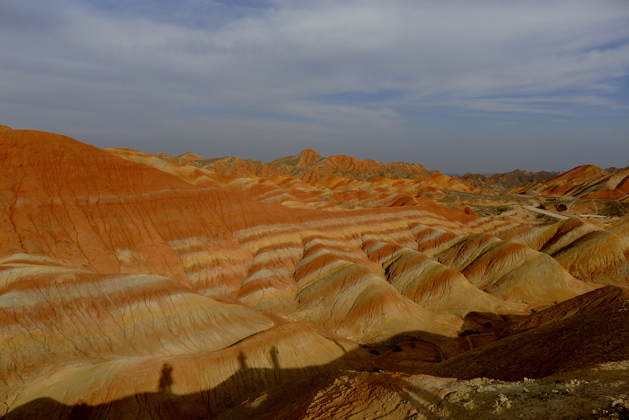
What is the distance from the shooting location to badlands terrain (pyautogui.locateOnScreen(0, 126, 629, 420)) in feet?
50.2

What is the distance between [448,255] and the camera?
2373 inches

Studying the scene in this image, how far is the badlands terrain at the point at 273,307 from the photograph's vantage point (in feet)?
50.2

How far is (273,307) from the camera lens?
42938 mm

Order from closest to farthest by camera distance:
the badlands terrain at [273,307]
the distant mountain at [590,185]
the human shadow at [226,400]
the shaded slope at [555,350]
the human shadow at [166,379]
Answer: the badlands terrain at [273,307] < the shaded slope at [555,350] < the human shadow at [226,400] < the human shadow at [166,379] < the distant mountain at [590,185]

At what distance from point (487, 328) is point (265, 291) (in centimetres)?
2657

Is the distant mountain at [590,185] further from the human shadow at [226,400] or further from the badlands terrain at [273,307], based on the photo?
the human shadow at [226,400]

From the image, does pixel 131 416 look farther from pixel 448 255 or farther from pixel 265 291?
pixel 448 255

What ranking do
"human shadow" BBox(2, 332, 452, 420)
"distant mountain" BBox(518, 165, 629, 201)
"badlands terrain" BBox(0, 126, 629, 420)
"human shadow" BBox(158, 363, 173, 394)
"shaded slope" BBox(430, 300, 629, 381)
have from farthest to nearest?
"distant mountain" BBox(518, 165, 629, 201)
"human shadow" BBox(158, 363, 173, 394)
"human shadow" BBox(2, 332, 452, 420)
"shaded slope" BBox(430, 300, 629, 381)
"badlands terrain" BBox(0, 126, 629, 420)

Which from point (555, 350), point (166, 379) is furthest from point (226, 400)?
point (555, 350)

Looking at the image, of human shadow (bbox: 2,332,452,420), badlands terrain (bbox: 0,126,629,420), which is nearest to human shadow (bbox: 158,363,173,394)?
human shadow (bbox: 2,332,452,420)

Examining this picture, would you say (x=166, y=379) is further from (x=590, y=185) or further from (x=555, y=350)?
(x=590, y=185)

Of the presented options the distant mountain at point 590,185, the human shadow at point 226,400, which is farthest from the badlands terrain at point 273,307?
the distant mountain at point 590,185

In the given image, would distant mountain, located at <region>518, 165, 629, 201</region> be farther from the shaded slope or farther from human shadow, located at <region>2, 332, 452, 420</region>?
human shadow, located at <region>2, 332, 452, 420</region>

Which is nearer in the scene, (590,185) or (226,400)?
(226,400)
